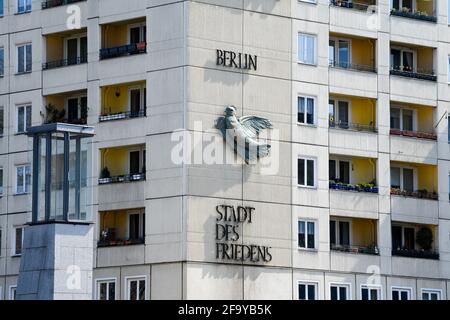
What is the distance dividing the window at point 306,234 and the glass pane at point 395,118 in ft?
27.6

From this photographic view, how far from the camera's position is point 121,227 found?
76562 millimetres

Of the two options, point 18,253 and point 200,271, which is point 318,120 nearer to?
point 200,271

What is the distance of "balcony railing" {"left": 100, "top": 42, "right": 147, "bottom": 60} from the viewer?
75500mm

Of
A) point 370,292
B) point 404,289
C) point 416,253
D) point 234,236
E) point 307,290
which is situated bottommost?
point 307,290

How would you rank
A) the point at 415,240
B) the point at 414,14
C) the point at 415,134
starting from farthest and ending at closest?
the point at 414,14 < the point at 415,134 < the point at 415,240

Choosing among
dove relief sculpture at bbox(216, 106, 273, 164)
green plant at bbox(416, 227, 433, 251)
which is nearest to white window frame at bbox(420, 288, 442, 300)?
green plant at bbox(416, 227, 433, 251)

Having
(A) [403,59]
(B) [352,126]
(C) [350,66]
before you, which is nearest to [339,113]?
(B) [352,126]

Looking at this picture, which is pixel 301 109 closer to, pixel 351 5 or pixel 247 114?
pixel 247 114

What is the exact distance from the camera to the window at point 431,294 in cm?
8104

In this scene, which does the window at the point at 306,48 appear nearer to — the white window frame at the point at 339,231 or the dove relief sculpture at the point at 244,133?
the dove relief sculpture at the point at 244,133

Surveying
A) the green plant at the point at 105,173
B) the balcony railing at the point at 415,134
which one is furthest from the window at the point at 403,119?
the green plant at the point at 105,173

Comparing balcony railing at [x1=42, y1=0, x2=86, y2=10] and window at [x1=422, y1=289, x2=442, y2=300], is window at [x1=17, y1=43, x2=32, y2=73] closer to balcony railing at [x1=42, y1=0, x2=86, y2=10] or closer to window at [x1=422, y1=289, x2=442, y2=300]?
balcony railing at [x1=42, y1=0, x2=86, y2=10]

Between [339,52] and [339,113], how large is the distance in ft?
10.6
